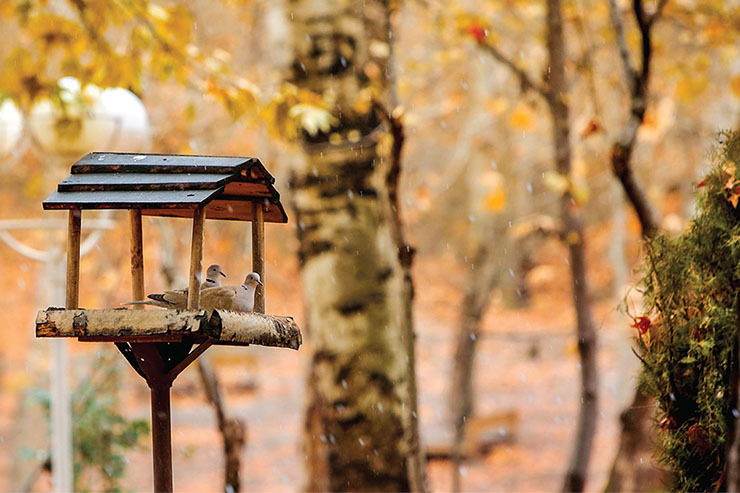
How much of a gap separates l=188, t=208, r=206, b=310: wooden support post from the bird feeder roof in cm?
6

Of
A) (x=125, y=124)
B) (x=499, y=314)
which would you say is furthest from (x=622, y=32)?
(x=499, y=314)

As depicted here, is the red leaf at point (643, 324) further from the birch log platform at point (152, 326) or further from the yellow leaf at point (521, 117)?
the yellow leaf at point (521, 117)

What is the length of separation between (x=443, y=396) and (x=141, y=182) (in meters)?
16.4

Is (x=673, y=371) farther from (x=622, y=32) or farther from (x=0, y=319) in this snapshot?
(x=0, y=319)

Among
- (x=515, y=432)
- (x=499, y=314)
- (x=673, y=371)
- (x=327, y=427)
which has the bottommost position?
(x=673, y=371)

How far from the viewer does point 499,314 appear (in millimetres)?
23406

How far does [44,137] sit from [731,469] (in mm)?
4731

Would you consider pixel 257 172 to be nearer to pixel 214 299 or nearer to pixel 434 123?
pixel 214 299

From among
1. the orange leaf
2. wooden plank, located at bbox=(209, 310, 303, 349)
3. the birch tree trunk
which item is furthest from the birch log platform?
the birch tree trunk

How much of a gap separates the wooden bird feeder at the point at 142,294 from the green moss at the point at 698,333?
1.30 meters

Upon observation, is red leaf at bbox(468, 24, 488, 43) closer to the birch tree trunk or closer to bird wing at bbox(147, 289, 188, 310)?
the birch tree trunk

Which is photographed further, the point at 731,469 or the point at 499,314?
the point at 499,314

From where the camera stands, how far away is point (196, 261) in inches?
122

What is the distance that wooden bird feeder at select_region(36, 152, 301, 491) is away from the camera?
9.83 ft
